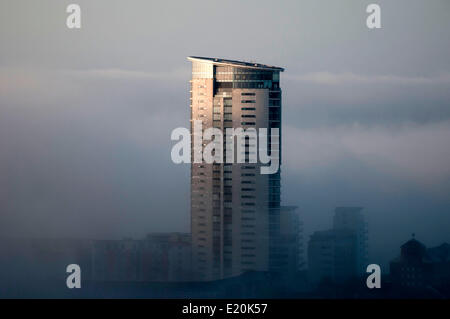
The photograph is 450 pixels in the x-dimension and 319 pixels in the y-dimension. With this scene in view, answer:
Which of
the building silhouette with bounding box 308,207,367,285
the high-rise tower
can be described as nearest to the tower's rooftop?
the high-rise tower

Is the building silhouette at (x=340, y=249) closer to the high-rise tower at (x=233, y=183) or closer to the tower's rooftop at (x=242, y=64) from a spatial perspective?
the high-rise tower at (x=233, y=183)

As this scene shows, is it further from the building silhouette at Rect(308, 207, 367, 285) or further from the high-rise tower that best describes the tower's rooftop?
the building silhouette at Rect(308, 207, 367, 285)

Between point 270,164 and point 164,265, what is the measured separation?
350 centimetres

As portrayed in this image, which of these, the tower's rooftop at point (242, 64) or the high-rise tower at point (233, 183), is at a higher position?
the tower's rooftop at point (242, 64)

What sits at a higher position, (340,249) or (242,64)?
(242,64)

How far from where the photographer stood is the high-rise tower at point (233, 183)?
3212cm

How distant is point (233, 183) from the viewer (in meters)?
32.5

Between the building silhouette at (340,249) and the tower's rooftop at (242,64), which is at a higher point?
the tower's rooftop at (242,64)

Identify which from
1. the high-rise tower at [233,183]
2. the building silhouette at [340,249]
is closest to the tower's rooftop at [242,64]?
the high-rise tower at [233,183]

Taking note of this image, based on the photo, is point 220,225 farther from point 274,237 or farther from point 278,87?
point 278,87

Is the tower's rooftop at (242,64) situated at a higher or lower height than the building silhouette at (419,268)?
higher

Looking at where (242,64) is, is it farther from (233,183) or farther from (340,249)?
(340,249)
